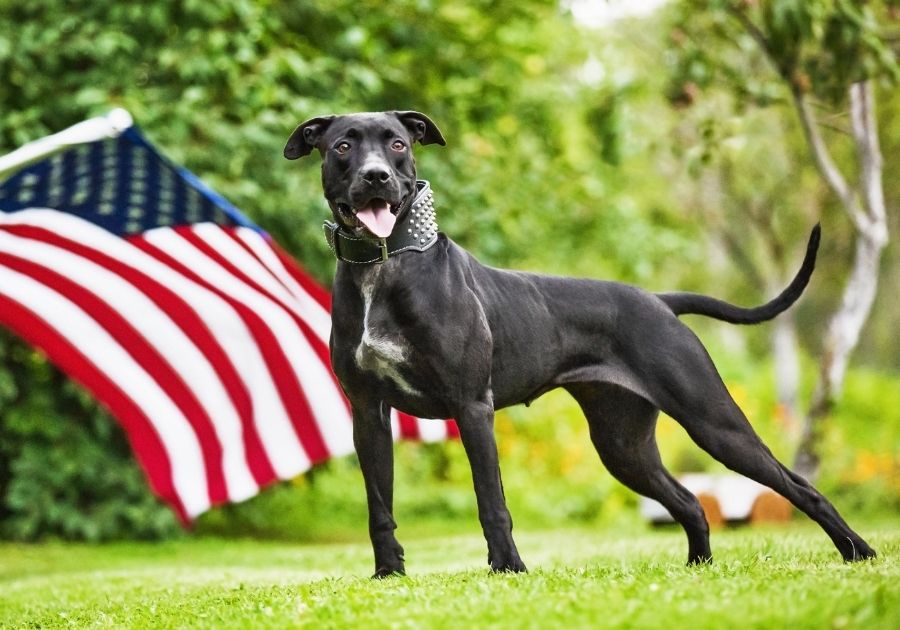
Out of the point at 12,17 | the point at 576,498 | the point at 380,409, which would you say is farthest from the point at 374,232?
the point at 576,498

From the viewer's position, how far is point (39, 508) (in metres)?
10.3

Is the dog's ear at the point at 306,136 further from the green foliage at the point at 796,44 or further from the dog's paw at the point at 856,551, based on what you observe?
the green foliage at the point at 796,44

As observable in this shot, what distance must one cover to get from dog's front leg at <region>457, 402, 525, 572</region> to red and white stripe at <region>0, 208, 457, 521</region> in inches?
114

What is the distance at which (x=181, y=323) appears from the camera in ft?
24.5

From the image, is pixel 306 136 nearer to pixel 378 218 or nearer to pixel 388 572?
pixel 378 218

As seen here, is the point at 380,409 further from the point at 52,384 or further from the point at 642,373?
the point at 52,384

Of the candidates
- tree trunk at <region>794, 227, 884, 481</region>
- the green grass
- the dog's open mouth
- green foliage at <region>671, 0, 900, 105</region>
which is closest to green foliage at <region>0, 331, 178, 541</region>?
the green grass

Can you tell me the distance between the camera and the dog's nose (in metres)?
4.39

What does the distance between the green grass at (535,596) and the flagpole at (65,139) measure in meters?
2.14

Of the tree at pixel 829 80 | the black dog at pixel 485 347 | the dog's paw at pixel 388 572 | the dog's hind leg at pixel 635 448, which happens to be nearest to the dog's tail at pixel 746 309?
the black dog at pixel 485 347

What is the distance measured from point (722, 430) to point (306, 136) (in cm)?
211

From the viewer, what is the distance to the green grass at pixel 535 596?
3.63 meters

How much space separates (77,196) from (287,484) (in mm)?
5014

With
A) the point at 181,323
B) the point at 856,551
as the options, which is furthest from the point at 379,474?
the point at 181,323
